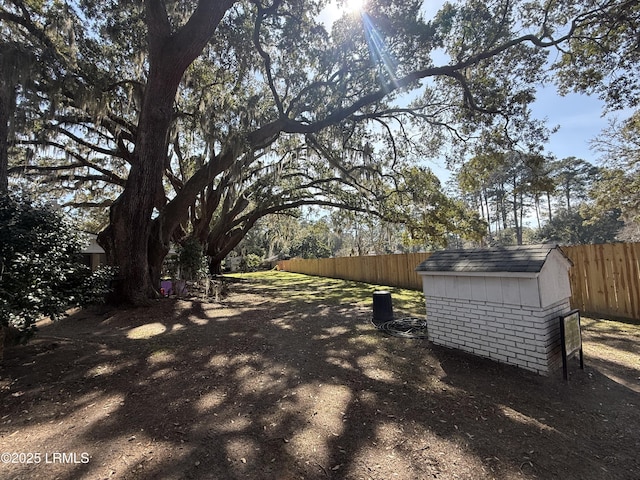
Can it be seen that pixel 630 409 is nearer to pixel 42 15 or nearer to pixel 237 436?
pixel 237 436

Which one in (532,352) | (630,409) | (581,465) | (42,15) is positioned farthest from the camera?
(42,15)

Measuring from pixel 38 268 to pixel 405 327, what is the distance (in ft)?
17.8

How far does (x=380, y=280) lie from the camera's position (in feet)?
46.2

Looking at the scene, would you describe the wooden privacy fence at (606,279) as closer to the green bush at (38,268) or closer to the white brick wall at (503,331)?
the white brick wall at (503,331)

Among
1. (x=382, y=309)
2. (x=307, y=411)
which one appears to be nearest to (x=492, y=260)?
(x=382, y=309)

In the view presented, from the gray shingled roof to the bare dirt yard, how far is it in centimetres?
124

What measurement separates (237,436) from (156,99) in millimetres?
7079

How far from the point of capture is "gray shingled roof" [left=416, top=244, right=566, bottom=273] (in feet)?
11.6

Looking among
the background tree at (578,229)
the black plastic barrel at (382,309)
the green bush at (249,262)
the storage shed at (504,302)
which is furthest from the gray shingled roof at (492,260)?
the background tree at (578,229)

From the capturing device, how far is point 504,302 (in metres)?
3.74


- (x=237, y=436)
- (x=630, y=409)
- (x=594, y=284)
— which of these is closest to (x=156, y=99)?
(x=237, y=436)

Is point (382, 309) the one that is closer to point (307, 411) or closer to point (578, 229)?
point (307, 411)

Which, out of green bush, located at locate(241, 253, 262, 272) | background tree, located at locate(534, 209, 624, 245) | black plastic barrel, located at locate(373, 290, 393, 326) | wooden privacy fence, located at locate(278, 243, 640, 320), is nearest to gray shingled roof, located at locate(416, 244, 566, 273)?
black plastic barrel, located at locate(373, 290, 393, 326)

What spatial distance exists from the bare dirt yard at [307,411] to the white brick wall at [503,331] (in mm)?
174
